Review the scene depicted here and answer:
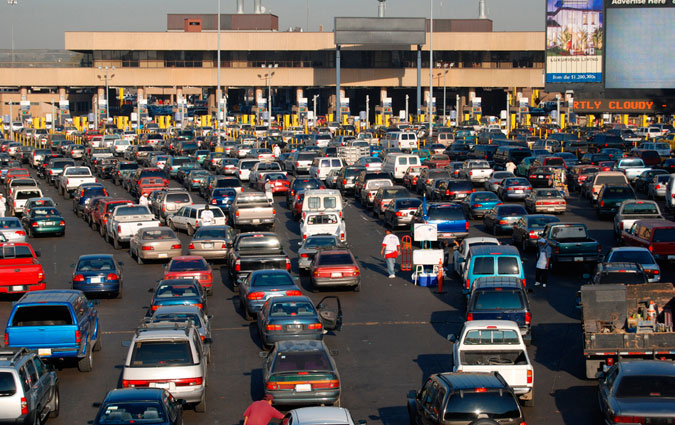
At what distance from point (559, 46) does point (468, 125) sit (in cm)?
5921

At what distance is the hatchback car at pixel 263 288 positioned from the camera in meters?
25.9

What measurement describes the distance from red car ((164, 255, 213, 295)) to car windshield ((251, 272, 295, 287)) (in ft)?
9.18

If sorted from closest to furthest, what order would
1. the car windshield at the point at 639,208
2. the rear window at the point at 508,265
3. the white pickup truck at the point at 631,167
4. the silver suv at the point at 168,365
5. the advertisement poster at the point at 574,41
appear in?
the silver suv at the point at 168,365 → the rear window at the point at 508,265 → the car windshield at the point at 639,208 → the advertisement poster at the point at 574,41 → the white pickup truck at the point at 631,167

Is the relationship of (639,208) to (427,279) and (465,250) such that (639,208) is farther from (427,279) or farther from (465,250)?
(427,279)

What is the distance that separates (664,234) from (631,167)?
2243 cm

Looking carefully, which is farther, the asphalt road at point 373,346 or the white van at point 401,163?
the white van at point 401,163

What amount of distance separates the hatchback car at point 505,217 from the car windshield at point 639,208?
369cm

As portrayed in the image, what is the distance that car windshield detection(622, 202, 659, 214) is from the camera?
3728 cm

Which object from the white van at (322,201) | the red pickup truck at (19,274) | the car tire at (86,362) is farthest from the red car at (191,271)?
the white van at (322,201)

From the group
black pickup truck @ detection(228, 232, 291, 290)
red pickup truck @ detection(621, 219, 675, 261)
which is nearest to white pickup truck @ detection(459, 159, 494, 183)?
red pickup truck @ detection(621, 219, 675, 261)

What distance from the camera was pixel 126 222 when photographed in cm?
3869

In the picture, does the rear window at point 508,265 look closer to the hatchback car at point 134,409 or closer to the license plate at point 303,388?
the license plate at point 303,388

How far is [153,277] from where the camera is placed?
33.2m

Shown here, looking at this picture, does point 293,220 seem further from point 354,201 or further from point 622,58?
point 622,58
